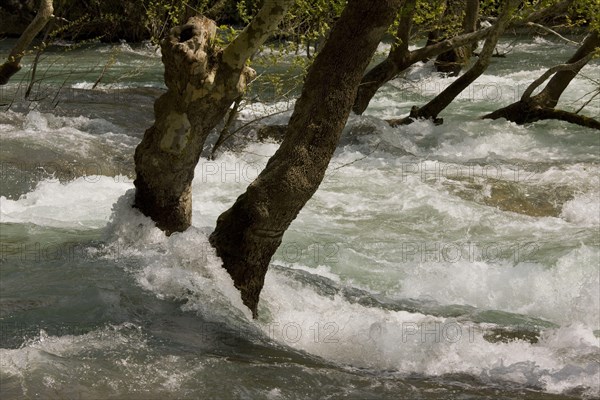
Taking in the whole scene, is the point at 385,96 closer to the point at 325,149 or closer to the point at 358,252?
the point at 358,252

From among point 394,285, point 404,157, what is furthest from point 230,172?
point 394,285

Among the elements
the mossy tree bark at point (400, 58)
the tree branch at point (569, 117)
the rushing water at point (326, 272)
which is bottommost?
the rushing water at point (326, 272)

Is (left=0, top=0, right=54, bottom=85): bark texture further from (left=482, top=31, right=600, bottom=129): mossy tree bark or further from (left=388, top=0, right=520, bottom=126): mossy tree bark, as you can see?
(left=482, top=31, right=600, bottom=129): mossy tree bark

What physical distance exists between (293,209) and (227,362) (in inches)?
55.0

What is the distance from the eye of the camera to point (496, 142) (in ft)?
47.6

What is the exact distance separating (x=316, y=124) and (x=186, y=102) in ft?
3.61

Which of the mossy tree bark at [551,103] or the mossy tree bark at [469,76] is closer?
the mossy tree bark at [469,76]

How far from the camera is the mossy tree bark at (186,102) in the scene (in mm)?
6484

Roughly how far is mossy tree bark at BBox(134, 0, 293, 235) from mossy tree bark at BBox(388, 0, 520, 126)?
6.88 meters

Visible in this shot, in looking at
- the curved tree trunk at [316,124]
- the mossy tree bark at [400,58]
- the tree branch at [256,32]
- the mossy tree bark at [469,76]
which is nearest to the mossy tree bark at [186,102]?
the tree branch at [256,32]

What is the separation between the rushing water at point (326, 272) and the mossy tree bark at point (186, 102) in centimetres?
35

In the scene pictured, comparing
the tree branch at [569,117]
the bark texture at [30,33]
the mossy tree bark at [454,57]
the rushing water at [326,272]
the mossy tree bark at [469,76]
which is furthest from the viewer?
the mossy tree bark at [454,57]

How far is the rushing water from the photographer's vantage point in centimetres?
525

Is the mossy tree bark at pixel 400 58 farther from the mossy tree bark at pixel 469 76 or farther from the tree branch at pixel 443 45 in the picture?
the mossy tree bark at pixel 469 76
